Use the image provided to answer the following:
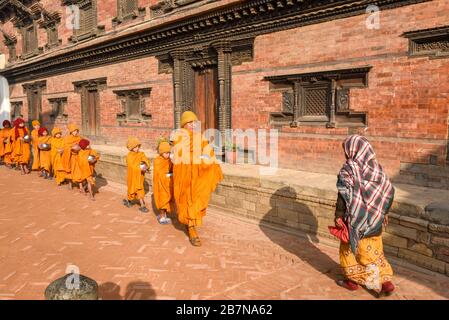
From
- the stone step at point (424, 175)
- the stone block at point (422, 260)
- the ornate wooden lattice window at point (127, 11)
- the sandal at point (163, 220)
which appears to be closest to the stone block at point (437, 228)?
the stone block at point (422, 260)

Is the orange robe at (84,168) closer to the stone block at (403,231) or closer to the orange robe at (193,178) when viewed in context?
the orange robe at (193,178)

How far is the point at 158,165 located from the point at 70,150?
400cm

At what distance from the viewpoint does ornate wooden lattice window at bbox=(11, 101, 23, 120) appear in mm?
22047

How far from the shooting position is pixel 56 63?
1709 cm

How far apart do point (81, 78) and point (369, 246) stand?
14.9m

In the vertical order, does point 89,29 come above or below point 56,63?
above

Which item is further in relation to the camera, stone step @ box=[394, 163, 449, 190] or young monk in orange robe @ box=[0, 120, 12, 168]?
young monk in orange robe @ box=[0, 120, 12, 168]

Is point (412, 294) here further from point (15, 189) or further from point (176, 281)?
point (15, 189)

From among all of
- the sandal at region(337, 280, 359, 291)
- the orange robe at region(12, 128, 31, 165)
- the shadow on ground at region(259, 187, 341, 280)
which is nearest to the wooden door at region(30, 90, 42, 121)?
the orange robe at region(12, 128, 31, 165)

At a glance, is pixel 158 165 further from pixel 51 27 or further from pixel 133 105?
pixel 51 27

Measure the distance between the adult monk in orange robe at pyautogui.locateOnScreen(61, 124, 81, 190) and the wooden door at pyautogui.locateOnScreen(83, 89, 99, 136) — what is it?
5542 mm

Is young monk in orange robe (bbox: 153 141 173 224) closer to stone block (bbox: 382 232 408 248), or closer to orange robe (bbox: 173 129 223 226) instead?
orange robe (bbox: 173 129 223 226)

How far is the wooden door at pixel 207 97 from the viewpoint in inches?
406
